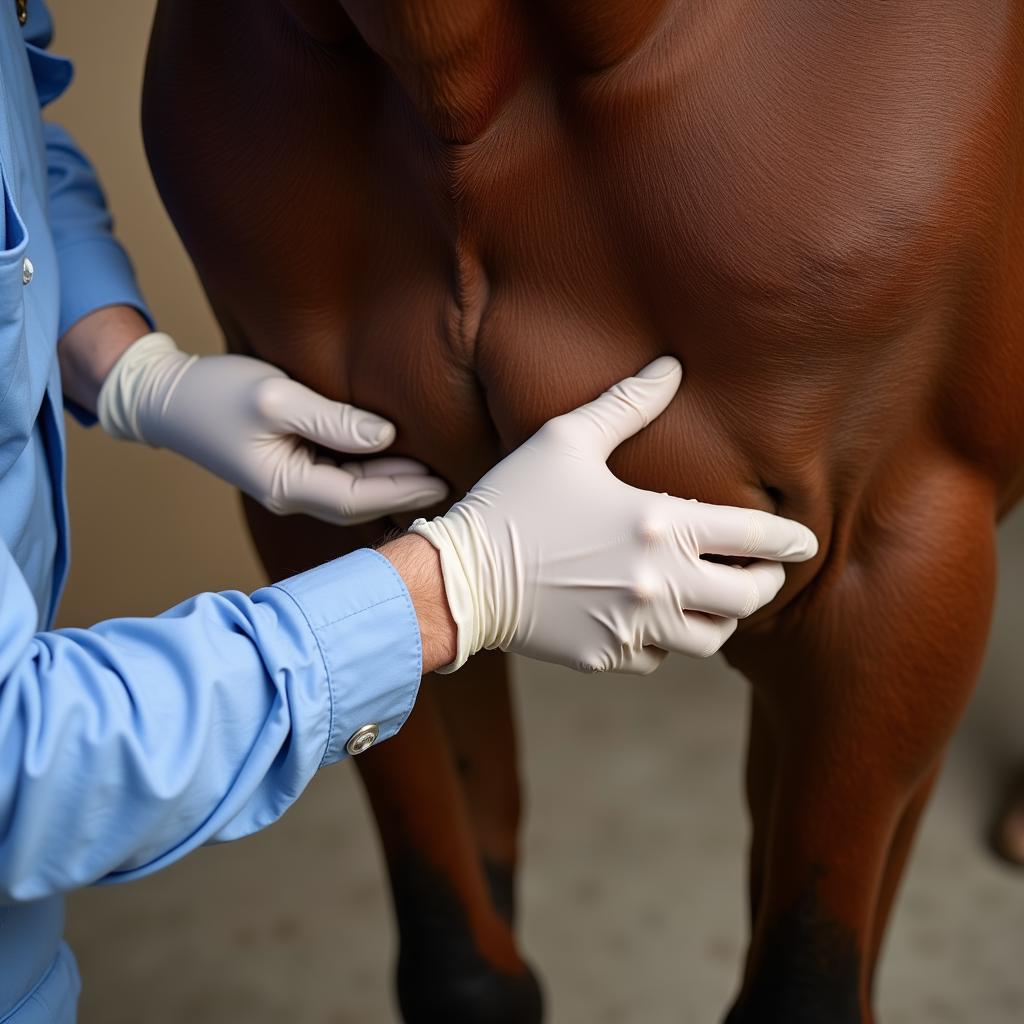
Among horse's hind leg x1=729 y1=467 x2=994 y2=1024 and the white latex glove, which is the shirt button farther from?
horse's hind leg x1=729 y1=467 x2=994 y2=1024

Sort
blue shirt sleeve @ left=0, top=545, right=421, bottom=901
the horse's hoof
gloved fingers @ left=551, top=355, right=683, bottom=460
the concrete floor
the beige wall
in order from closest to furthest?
blue shirt sleeve @ left=0, top=545, right=421, bottom=901 < gloved fingers @ left=551, top=355, right=683, bottom=460 < the horse's hoof < the concrete floor < the beige wall

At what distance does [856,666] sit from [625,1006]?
966mm

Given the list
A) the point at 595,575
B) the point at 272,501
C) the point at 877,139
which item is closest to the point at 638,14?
the point at 877,139

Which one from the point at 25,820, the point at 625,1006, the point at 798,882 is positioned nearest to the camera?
the point at 25,820

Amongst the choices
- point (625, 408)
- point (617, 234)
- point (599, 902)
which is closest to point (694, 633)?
point (625, 408)

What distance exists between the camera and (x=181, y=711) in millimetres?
705

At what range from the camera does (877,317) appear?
0.75 m

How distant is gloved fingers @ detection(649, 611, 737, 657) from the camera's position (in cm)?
84

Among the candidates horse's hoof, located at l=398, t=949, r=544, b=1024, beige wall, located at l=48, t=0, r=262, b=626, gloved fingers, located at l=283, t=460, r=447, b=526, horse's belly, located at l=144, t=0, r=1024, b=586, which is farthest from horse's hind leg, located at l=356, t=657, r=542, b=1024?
beige wall, located at l=48, t=0, r=262, b=626

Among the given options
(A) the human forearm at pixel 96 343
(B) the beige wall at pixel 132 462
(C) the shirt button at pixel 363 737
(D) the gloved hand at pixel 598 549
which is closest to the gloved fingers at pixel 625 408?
(D) the gloved hand at pixel 598 549

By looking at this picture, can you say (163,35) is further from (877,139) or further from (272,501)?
(877,139)

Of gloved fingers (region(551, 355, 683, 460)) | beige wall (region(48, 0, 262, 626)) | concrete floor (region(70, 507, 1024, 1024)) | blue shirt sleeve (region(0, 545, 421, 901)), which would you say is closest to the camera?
blue shirt sleeve (region(0, 545, 421, 901))

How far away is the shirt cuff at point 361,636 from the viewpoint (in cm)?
74

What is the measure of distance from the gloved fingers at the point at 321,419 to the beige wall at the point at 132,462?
4.04ft
